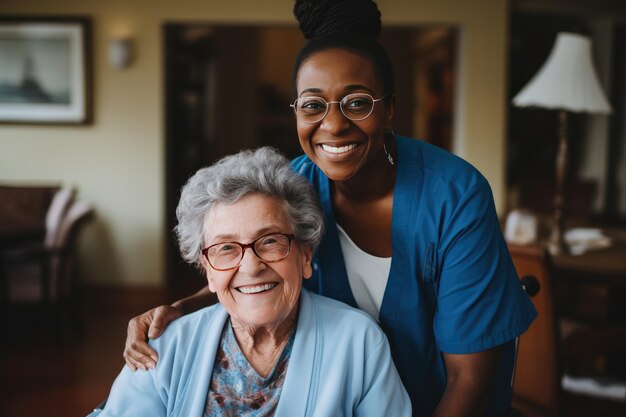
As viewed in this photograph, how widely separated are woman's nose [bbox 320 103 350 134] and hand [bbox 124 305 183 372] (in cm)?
58

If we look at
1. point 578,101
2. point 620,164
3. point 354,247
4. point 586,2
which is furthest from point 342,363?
point 620,164

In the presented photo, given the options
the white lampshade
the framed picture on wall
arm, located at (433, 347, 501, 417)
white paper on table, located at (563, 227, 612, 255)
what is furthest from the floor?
the white lampshade

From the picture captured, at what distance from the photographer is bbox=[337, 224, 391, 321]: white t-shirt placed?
145cm

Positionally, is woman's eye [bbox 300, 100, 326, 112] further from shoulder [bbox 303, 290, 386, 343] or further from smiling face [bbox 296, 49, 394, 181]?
shoulder [bbox 303, 290, 386, 343]

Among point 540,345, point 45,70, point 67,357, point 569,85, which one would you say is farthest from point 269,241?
point 45,70

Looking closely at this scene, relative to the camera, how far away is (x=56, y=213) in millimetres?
4445

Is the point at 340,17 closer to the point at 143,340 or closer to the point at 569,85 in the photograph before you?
the point at 143,340

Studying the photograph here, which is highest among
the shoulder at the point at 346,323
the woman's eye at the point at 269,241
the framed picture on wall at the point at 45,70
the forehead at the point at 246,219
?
the framed picture on wall at the point at 45,70

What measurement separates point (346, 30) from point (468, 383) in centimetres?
79

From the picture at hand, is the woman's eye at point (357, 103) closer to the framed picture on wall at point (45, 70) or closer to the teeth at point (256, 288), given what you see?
the teeth at point (256, 288)

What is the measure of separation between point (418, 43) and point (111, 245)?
14.4 ft

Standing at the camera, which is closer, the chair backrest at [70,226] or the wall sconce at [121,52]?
the chair backrest at [70,226]

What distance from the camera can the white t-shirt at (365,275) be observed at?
1449mm

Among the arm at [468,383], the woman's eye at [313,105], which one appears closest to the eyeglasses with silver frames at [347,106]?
the woman's eye at [313,105]
